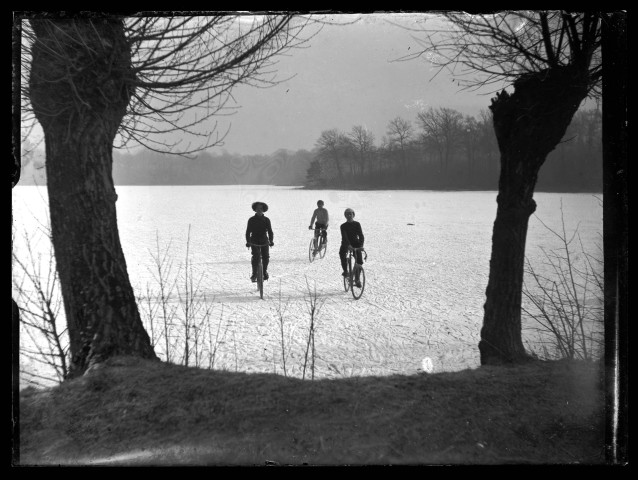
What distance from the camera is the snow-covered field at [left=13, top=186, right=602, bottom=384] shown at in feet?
8.95

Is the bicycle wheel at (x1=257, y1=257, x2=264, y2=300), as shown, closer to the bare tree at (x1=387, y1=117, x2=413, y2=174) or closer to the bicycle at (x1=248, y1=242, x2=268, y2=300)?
the bicycle at (x1=248, y1=242, x2=268, y2=300)

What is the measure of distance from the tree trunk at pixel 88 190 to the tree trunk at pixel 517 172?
256 centimetres

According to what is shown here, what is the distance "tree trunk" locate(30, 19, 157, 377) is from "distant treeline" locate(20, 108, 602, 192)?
156 millimetres

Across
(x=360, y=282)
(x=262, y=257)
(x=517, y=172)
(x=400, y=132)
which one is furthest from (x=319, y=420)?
(x=517, y=172)

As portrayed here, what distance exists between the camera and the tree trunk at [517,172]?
270 cm

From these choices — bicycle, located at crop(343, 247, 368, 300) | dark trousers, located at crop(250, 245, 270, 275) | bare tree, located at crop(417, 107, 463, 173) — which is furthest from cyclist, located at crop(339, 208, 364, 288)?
bare tree, located at crop(417, 107, 463, 173)

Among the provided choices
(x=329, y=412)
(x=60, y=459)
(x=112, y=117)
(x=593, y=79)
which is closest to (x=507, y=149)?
(x=593, y=79)

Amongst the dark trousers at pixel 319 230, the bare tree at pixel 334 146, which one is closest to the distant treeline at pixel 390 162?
the bare tree at pixel 334 146

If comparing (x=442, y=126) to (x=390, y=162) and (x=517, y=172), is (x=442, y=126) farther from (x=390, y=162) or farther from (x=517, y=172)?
(x=517, y=172)

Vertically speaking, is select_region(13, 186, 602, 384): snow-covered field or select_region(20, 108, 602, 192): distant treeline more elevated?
select_region(20, 108, 602, 192): distant treeline

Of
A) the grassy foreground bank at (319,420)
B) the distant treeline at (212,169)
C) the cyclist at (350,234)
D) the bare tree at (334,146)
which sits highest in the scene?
the bare tree at (334,146)

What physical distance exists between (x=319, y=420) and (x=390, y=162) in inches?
66.9

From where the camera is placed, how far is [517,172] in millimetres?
2871

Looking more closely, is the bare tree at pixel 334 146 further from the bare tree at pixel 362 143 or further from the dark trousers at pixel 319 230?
the dark trousers at pixel 319 230
